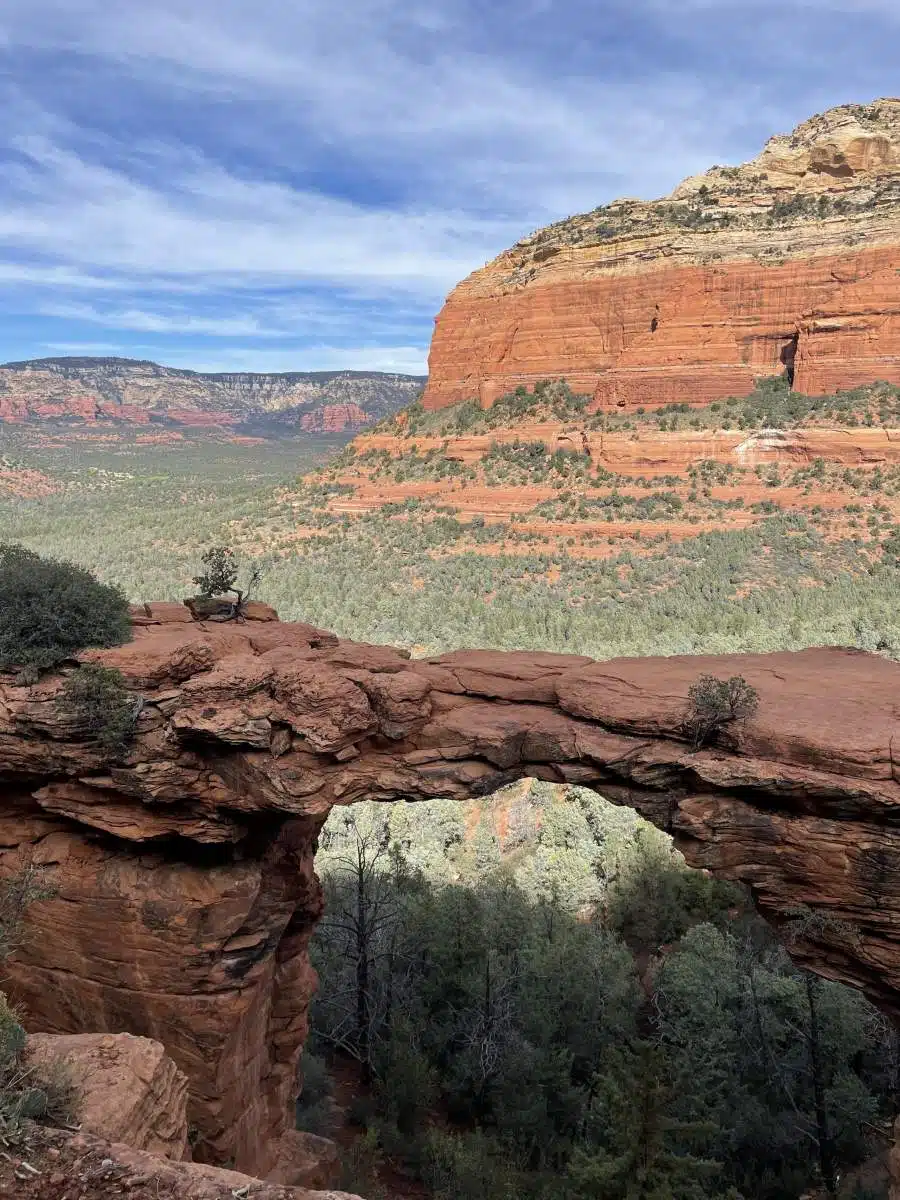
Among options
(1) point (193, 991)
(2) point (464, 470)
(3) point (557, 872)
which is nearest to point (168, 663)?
(1) point (193, 991)

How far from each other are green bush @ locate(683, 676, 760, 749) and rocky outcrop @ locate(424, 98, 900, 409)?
46405 mm

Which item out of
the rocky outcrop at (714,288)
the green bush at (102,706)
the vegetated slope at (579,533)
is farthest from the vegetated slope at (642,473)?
the green bush at (102,706)

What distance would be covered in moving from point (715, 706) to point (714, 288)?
49235mm

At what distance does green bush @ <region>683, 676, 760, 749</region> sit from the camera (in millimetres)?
7672

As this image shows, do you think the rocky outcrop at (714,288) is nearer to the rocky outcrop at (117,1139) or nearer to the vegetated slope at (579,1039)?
the vegetated slope at (579,1039)

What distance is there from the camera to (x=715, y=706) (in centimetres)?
770

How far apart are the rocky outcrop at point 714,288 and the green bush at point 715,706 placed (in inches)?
1827

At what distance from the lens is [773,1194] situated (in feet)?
33.8

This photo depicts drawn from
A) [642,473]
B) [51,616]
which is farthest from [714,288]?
[51,616]

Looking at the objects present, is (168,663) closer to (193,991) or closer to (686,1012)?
(193,991)

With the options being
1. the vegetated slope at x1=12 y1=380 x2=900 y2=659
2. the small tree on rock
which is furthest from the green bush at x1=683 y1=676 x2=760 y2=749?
the vegetated slope at x1=12 y1=380 x2=900 y2=659

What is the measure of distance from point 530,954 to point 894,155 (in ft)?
224

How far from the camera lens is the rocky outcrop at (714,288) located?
152ft

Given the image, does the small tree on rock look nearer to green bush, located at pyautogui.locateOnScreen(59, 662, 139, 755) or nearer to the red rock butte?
the red rock butte
